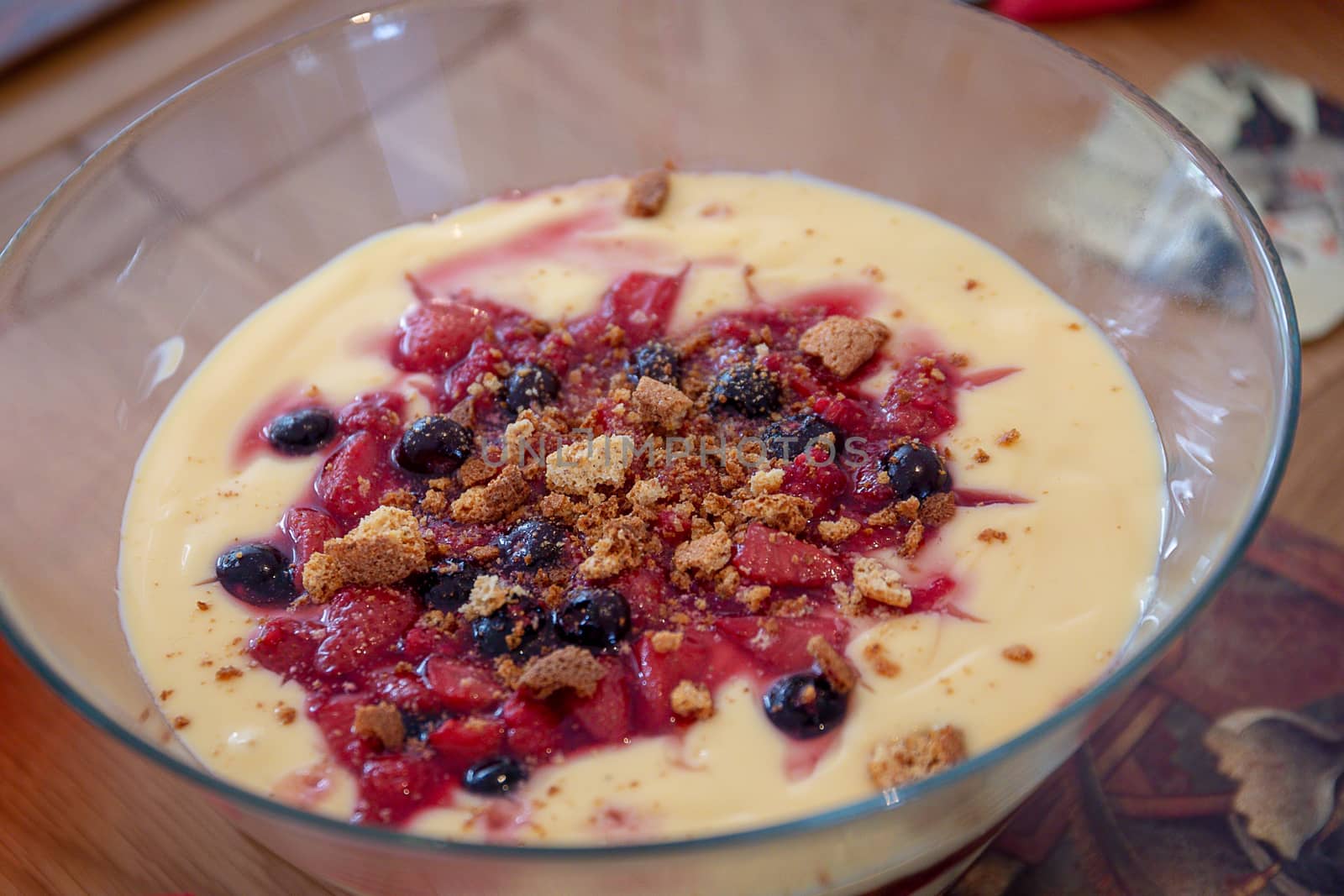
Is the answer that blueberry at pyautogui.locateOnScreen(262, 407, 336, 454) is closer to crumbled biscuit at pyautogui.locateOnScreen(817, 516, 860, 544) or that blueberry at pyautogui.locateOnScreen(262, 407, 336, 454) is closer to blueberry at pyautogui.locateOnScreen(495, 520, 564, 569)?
blueberry at pyautogui.locateOnScreen(495, 520, 564, 569)

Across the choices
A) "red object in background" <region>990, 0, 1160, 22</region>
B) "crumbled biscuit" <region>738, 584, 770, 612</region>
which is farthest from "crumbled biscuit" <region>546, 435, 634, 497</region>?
"red object in background" <region>990, 0, 1160, 22</region>

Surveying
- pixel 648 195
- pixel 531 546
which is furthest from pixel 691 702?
pixel 648 195

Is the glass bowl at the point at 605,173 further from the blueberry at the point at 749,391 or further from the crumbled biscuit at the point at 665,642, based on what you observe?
the blueberry at the point at 749,391

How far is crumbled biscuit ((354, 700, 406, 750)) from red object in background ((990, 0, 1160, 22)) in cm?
196

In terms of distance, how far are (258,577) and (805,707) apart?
2.44ft

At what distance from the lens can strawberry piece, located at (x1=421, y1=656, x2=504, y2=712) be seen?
4.60 feet

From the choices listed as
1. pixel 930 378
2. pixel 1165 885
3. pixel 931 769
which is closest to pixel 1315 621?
pixel 1165 885

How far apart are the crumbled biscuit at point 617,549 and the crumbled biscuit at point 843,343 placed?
42 centimetres

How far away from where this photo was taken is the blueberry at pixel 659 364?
69.6 inches

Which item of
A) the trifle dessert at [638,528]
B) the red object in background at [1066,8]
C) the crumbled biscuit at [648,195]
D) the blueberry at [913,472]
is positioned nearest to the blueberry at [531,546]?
the trifle dessert at [638,528]

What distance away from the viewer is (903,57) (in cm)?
214

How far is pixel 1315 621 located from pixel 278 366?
64.3 inches

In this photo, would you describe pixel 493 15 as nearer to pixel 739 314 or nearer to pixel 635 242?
pixel 635 242

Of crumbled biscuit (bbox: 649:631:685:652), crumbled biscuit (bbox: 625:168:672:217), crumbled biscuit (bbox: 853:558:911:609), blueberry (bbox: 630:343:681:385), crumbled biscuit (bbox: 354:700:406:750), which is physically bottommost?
crumbled biscuit (bbox: 853:558:911:609)
